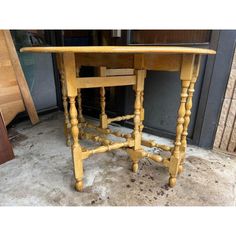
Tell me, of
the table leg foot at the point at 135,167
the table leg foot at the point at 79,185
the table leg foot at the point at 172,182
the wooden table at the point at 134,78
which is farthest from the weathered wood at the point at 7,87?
the table leg foot at the point at 172,182

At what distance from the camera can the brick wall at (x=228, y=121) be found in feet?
4.47

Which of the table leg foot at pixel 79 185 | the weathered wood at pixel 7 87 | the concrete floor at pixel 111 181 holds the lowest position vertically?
the concrete floor at pixel 111 181

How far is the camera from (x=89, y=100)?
7.42 ft

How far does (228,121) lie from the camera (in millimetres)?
1445

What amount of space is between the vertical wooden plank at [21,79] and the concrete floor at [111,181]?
0.52m

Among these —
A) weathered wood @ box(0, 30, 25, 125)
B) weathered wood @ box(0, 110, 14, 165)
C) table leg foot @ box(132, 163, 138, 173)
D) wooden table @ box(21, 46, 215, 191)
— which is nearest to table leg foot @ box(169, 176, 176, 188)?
wooden table @ box(21, 46, 215, 191)

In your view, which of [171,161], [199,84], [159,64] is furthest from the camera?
[199,84]

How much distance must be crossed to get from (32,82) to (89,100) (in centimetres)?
68

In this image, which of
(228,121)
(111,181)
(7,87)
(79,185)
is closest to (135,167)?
(111,181)

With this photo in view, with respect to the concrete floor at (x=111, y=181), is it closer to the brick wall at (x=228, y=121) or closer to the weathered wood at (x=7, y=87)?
the brick wall at (x=228, y=121)

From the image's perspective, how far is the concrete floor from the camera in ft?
3.43

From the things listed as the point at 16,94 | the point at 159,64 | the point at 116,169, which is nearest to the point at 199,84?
the point at 159,64

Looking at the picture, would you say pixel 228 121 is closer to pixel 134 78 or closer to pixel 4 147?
pixel 134 78
